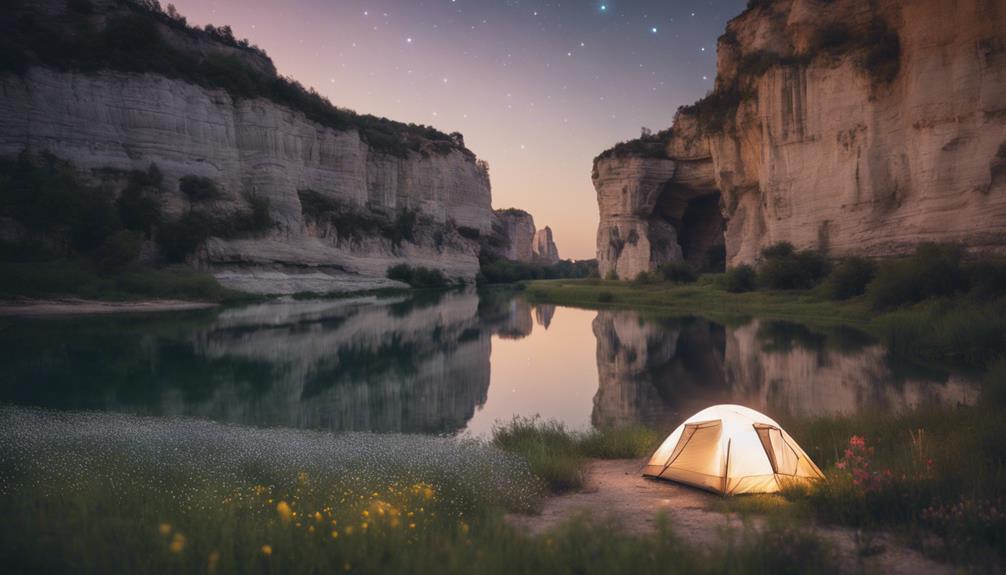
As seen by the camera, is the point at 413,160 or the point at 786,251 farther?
the point at 413,160

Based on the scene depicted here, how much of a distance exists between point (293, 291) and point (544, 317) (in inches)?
936

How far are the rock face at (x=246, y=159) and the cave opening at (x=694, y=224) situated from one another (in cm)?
3031

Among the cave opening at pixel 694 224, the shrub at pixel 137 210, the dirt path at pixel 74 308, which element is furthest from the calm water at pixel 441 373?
the cave opening at pixel 694 224

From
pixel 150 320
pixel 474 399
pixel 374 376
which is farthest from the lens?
pixel 150 320

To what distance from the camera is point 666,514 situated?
4578mm

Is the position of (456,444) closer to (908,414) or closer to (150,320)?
(908,414)

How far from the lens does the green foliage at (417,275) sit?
62719 millimetres

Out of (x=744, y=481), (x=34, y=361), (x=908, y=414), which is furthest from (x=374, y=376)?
(x=908, y=414)

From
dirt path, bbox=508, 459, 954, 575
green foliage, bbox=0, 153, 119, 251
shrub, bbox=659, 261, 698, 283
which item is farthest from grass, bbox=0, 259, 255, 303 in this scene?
dirt path, bbox=508, 459, 954, 575

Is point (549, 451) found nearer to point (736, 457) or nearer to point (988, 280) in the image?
point (736, 457)

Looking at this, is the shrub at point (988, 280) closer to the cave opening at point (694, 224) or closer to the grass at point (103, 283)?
the cave opening at point (694, 224)

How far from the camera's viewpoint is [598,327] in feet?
86.6

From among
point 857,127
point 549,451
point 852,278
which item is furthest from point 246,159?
point 549,451

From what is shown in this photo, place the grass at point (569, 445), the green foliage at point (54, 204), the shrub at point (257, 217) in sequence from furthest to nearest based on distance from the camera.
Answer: the shrub at point (257, 217), the green foliage at point (54, 204), the grass at point (569, 445)
